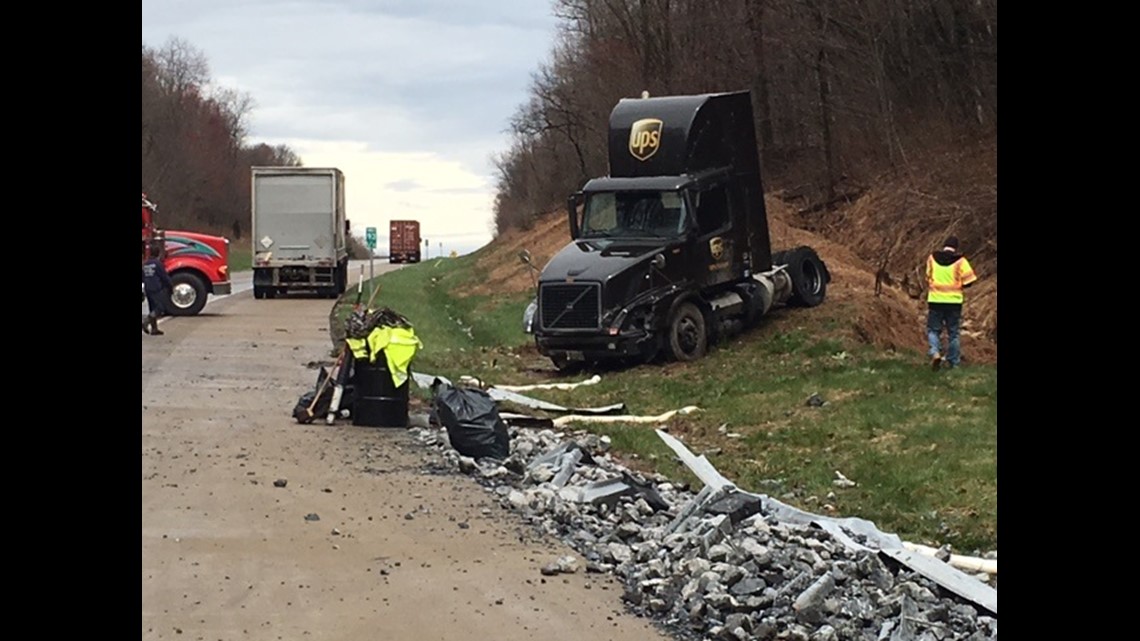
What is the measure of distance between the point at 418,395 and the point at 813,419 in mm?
5278

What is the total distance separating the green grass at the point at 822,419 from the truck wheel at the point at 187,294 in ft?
26.7

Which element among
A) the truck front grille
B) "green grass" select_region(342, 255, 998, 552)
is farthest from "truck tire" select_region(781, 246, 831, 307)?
the truck front grille

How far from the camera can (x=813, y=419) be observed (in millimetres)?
16031

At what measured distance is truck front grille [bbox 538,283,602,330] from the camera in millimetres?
20875

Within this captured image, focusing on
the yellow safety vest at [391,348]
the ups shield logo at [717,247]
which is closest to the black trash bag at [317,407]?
the yellow safety vest at [391,348]

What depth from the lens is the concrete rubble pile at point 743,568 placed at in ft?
25.2

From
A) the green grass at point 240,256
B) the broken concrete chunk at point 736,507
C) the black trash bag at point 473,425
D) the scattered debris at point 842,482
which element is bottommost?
the scattered debris at point 842,482

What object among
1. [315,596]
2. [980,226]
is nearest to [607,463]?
[315,596]

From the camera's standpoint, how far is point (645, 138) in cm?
2236

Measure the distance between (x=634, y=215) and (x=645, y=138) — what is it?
4.49 ft

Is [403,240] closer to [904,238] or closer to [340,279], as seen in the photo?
[340,279]

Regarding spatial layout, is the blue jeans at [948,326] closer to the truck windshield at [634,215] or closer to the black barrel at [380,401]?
the truck windshield at [634,215]

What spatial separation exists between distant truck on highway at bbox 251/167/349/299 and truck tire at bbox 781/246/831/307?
1886 cm
